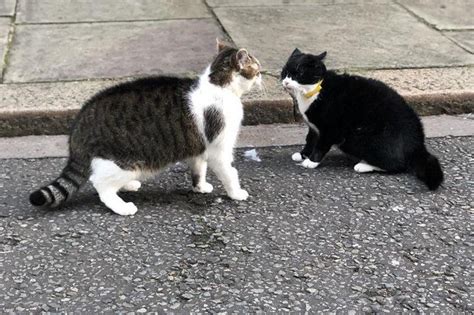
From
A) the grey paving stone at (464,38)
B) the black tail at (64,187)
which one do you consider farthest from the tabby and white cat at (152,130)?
the grey paving stone at (464,38)

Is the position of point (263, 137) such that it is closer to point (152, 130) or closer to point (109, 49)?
point (152, 130)

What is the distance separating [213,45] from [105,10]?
5.54ft

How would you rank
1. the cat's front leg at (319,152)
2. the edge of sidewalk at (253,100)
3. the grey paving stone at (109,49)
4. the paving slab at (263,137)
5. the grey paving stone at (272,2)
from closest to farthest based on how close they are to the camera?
1. the cat's front leg at (319,152)
2. the paving slab at (263,137)
3. the edge of sidewalk at (253,100)
4. the grey paving stone at (109,49)
5. the grey paving stone at (272,2)

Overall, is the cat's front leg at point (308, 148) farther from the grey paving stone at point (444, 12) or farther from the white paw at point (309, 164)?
the grey paving stone at point (444, 12)

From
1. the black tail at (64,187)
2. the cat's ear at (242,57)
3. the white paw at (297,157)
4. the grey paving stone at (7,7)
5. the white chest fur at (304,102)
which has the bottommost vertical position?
the grey paving stone at (7,7)

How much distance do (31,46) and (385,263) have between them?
402cm

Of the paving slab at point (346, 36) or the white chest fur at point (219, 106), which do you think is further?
the paving slab at point (346, 36)

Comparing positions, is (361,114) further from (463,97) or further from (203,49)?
(203,49)

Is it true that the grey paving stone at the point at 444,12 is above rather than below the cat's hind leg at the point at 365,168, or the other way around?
below

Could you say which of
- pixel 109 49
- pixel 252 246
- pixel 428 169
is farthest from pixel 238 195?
pixel 109 49

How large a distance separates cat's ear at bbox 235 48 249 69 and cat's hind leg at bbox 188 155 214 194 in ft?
1.89

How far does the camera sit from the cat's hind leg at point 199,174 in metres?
3.80

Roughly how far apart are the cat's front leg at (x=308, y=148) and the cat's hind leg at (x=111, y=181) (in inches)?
48.4

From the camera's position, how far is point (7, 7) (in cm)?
698
